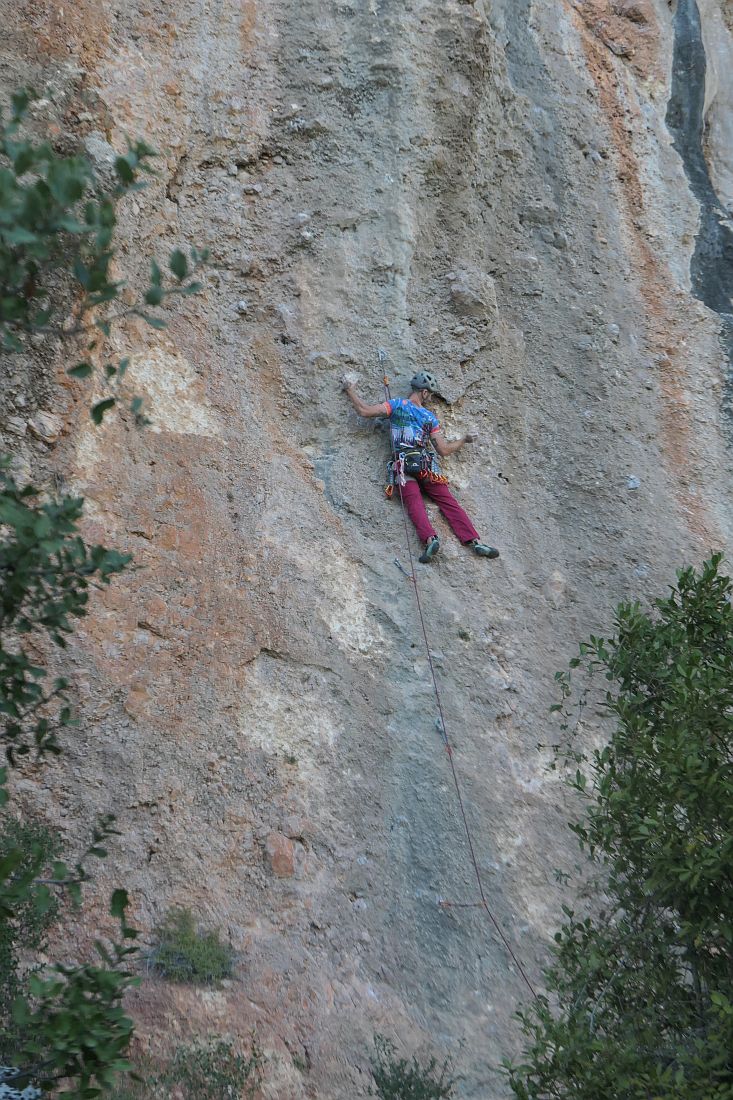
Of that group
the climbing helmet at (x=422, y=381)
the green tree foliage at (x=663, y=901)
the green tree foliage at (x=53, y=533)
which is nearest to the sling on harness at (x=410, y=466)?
the climbing helmet at (x=422, y=381)

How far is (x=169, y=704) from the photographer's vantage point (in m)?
7.37

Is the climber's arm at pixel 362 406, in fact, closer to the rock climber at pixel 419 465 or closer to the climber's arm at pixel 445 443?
the rock climber at pixel 419 465

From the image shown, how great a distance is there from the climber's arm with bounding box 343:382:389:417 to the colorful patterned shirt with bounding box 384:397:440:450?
0.13ft

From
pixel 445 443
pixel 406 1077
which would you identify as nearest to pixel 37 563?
pixel 406 1077

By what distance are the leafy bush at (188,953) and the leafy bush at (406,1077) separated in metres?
1.09

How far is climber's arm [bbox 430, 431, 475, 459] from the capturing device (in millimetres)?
9445

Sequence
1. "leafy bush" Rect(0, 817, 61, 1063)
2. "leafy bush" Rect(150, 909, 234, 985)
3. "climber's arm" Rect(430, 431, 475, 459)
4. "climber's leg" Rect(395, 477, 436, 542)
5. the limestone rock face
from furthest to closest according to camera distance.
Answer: "climber's arm" Rect(430, 431, 475, 459)
"climber's leg" Rect(395, 477, 436, 542)
the limestone rock face
"leafy bush" Rect(150, 909, 234, 985)
"leafy bush" Rect(0, 817, 61, 1063)

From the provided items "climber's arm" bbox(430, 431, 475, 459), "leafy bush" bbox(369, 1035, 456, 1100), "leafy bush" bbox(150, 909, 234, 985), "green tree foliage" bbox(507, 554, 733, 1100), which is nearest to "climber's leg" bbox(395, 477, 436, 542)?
"climber's arm" bbox(430, 431, 475, 459)

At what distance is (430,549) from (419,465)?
31.6 inches

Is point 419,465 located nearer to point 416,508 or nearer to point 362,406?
point 416,508

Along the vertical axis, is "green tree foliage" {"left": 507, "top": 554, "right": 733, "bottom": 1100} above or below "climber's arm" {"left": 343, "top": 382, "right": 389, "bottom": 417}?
above

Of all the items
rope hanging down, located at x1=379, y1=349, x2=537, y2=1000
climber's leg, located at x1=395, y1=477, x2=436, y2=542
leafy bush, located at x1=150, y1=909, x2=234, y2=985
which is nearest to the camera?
leafy bush, located at x1=150, y1=909, x2=234, y2=985

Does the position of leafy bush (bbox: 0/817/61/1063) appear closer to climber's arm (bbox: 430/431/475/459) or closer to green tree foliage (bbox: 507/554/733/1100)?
green tree foliage (bbox: 507/554/733/1100)

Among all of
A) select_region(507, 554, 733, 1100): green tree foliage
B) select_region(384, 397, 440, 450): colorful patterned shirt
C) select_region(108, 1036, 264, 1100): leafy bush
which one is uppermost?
select_region(507, 554, 733, 1100): green tree foliage
